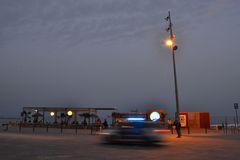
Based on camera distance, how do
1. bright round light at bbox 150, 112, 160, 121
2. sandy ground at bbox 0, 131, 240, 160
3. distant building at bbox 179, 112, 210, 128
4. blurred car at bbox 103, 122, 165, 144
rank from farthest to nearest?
distant building at bbox 179, 112, 210, 128 → bright round light at bbox 150, 112, 160, 121 → blurred car at bbox 103, 122, 165, 144 → sandy ground at bbox 0, 131, 240, 160

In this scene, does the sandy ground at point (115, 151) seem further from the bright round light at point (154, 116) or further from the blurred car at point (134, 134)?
the bright round light at point (154, 116)

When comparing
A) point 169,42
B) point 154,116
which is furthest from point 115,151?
point 154,116

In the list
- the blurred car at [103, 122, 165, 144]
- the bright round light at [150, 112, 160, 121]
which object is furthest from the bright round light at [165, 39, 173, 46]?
the blurred car at [103, 122, 165, 144]

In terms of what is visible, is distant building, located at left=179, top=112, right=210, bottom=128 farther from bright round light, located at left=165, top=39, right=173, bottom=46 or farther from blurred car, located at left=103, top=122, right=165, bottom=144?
blurred car, located at left=103, top=122, right=165, bottom=144

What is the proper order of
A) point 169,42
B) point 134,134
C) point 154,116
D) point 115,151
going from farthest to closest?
point 154,116
point 169,42
point 134,134
point 115,151

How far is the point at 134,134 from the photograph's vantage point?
1608cm

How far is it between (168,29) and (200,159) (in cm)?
1931

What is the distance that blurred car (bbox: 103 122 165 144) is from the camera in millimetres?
16000

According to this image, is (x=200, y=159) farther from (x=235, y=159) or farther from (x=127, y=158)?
(x=127, y=158)

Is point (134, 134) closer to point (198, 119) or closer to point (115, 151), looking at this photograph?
point (115, 151)

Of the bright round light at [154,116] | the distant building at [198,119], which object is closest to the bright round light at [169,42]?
the bright round light at [154,116]

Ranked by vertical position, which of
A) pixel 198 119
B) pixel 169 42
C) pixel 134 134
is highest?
pixel 169 42

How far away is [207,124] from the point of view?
4081 cm

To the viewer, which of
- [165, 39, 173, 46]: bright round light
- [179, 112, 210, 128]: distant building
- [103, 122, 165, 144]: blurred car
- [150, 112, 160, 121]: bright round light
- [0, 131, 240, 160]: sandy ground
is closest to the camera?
[0, 131, 240, 160]: sandy ground
